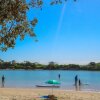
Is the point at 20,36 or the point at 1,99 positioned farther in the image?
the point at 1,99

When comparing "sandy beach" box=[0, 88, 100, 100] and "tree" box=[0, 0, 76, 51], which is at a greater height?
"tree" box=[0, 0, 76, 51]

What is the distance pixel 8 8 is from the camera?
44.9 feet

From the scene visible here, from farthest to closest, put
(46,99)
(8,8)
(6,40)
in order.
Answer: (46,99), (6,40), (8,8)

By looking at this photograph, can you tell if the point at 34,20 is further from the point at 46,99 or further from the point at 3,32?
the point at 46,99

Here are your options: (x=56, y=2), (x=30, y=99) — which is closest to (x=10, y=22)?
(x=56, y=2)

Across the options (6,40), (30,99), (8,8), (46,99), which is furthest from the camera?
(30,99)

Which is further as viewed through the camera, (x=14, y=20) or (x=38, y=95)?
(x=38, y=95)

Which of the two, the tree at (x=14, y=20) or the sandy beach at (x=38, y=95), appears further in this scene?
the sandy beach at (x=38, y=95)

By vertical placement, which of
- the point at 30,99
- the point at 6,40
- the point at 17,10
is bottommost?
the point at 30,99

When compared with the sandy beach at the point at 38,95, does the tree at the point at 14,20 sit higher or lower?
higher

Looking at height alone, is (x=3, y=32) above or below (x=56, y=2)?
below

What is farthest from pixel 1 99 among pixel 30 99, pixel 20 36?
pixel 20 36

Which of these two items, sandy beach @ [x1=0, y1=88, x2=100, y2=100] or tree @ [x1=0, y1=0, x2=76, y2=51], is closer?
tree @ [x1=0, y1=0, x2=76, y2=51]

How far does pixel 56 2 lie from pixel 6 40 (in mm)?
2408
